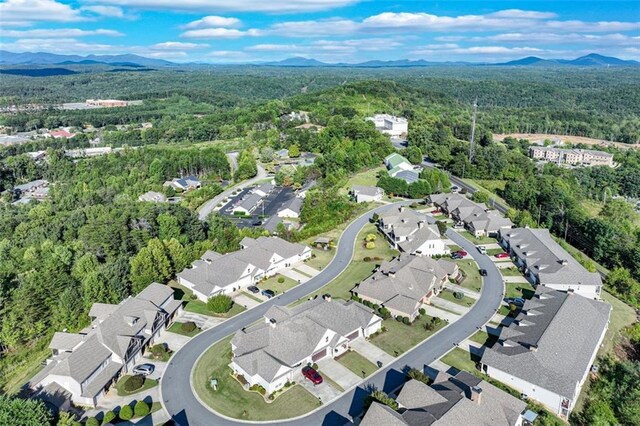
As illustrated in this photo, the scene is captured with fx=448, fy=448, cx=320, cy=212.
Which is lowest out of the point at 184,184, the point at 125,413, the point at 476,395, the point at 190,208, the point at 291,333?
the point at 184,184

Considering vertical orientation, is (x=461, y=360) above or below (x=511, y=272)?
above

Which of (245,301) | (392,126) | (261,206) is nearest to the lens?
(245,301)

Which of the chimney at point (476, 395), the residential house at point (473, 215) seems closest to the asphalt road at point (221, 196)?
the residential house at point (473, 215)

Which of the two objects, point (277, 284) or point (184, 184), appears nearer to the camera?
point (277, 284)

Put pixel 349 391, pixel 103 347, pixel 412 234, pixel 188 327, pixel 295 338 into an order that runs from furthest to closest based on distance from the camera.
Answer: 1. pixel 412 234
2. pixel 188 327
3. pixel 295 338
4. pixel 103 347
5. pixel 349 391

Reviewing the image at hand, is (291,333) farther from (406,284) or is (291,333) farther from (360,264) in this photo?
(360,264)

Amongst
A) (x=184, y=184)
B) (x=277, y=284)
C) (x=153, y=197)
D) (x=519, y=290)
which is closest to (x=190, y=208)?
(x=153, y=197)
